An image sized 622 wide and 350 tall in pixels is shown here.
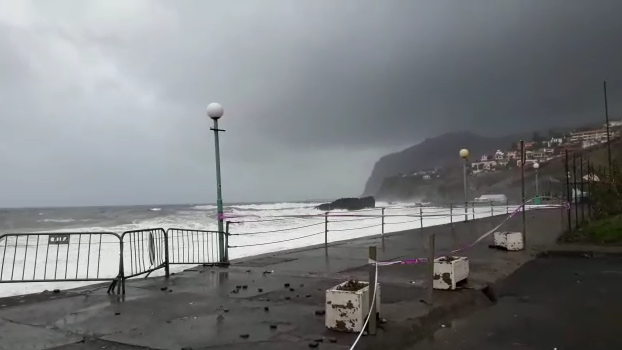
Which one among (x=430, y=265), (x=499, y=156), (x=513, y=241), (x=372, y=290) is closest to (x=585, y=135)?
(x=499, y=156)

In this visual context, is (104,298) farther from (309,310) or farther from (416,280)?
(416,280)

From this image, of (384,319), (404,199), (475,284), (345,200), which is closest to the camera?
(384,319)

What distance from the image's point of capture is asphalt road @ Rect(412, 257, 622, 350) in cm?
530

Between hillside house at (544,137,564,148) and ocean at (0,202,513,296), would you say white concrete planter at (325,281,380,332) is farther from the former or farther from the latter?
hillside house at (544,137,564,148)

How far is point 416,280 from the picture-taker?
8516 mm

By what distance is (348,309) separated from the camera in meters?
5.39

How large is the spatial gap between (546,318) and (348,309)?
277 cm

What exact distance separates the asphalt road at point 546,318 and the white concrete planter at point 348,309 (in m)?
0.65

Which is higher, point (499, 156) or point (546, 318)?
point (499, 156)

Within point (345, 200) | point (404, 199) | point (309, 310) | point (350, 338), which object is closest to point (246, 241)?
point (309, 310)

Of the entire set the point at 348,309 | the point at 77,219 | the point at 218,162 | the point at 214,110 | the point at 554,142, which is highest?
the point at 554,142

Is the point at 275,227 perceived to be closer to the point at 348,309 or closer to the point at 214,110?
the point at 214,110

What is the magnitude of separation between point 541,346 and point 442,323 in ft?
4.21

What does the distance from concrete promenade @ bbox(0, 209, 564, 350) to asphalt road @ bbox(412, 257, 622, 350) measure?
1.07 feet
